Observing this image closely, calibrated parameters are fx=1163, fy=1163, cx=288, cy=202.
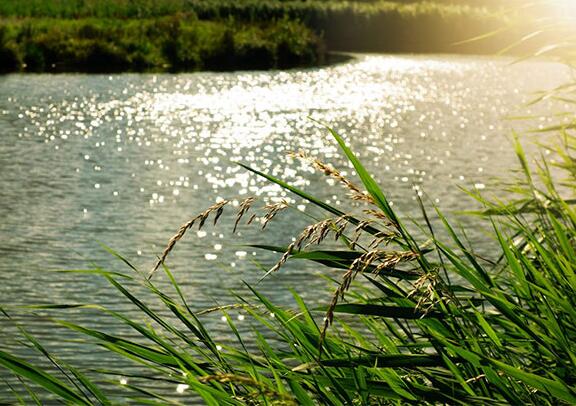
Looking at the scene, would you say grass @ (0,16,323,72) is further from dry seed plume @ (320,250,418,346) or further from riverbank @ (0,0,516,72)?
dry seed plume @ (320,250,418,346)

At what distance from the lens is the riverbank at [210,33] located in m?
28.1

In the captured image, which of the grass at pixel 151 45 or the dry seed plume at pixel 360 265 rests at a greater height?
the dry seed plume at pixel 360 265

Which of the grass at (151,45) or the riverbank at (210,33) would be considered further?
the riverbank at (210,33)

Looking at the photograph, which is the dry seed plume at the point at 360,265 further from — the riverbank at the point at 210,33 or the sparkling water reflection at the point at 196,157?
the riverbank at the point at 210,33

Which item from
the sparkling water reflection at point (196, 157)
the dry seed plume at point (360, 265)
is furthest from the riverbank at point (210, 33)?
the dry seed plume at point (360, 265)

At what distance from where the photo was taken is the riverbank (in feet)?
92.2

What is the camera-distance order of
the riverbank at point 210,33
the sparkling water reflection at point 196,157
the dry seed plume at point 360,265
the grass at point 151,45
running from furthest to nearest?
1. the riverbank at point 210,33
2. the grass at point 151,45
3. the sparkling water reflection at point 196,157
4. the dry seed plume at point 360,265

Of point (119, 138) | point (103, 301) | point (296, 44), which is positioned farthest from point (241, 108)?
point (103, 301)

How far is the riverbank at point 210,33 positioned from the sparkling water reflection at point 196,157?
1.98 meters

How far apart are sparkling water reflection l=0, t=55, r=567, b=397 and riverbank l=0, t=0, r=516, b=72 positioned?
6.48 ft

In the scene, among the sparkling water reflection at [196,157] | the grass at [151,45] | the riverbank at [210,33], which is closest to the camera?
the sparkling water reflection at [196,157]

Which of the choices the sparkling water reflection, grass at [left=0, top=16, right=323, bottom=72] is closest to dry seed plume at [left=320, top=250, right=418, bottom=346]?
the sparkling water reflection

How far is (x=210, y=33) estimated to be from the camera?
1240 inches

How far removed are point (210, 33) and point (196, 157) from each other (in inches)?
661
